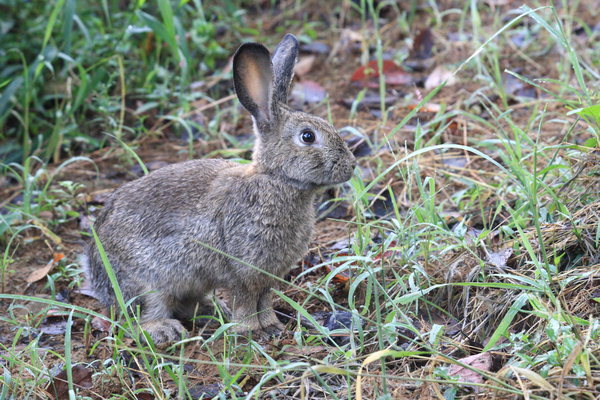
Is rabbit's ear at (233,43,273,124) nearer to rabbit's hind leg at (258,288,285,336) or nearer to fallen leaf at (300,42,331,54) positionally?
rabbit's hind leg at (258,288,285,336)

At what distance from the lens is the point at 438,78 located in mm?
6113

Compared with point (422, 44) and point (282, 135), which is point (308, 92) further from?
point (282, 135)

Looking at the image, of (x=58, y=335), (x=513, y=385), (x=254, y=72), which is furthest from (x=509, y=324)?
(x=58, y=335)

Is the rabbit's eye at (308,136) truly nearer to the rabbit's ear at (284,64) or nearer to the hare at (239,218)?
the hare at (239,218)

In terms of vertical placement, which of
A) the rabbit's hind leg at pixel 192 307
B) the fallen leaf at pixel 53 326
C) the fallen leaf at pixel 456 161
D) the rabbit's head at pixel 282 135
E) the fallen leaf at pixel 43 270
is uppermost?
the rabbit's head at pixel 282 135

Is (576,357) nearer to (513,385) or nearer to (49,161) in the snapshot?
(513,385)

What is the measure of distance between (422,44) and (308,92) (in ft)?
3.81

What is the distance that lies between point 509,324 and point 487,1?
14.7ft

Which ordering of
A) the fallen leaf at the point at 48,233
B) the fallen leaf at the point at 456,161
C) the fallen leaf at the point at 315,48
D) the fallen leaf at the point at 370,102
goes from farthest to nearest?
the fallen leaf at the point at 315,48
the fallen leaf at the point at 370,102
the fallen leaf at the point at 456,161
the fallen leaf at the point at 48,233

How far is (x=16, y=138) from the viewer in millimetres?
5836

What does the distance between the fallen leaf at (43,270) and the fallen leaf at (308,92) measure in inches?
90.0

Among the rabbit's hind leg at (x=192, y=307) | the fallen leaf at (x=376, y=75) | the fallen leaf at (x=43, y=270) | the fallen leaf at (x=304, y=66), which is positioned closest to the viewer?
the rabbit's hind leg at (x=192, y=307)

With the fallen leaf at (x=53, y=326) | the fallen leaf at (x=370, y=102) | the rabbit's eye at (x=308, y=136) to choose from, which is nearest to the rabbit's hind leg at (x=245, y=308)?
the rabbit's eye at (x=308, y=136)

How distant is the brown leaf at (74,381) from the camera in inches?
134
